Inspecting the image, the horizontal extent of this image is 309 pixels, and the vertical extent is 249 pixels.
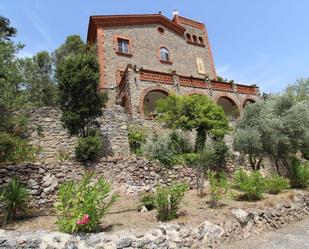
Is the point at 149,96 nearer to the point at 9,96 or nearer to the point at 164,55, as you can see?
the point at 164,55

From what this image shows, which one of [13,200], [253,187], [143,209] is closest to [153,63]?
[253,187]

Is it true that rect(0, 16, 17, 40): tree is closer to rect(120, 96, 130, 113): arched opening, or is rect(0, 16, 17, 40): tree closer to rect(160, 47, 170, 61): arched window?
rect(120, 96, 130, 113): arched opening

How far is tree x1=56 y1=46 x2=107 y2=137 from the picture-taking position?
431 inches

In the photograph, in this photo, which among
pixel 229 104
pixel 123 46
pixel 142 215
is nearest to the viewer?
pixel 142 215

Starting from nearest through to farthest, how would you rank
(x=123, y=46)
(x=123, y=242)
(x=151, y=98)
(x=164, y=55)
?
(x=123, y=242) < (x=151, y=98) < (x=123, y=46) < (x=164, y=55)

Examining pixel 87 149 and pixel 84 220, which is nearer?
pixel 84 220

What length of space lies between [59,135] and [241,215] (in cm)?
843

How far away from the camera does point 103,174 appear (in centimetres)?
1016

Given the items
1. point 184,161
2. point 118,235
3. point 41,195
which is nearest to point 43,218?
point 41,195

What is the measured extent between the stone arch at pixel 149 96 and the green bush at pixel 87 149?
20.2 feet

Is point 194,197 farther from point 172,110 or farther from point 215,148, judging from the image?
point 172,110

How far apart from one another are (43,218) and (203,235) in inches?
173

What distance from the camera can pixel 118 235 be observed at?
6051mm

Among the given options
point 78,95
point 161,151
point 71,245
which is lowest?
point 71,245
